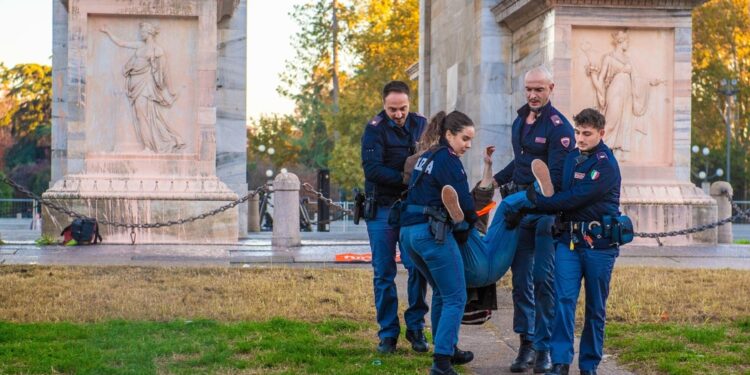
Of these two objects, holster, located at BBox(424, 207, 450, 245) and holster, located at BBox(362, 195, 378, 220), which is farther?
holster, located at BBox(362, 195, 378, 220)

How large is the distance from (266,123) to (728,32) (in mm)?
25045

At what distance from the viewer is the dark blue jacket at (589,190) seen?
8.15 metres

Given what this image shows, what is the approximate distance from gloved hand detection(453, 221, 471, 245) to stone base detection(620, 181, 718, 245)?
1383 cm

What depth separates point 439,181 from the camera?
824cm

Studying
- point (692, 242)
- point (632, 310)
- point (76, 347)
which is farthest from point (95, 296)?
point (692, 242)

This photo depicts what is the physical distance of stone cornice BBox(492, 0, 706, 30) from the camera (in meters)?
22.1

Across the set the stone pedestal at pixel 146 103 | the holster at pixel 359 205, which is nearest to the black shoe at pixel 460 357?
the holster at pixel 359 205

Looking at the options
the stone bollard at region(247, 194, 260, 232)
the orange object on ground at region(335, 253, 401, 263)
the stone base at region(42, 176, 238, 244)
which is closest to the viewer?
the orange object on ground at region(335, 253, 401, 263)

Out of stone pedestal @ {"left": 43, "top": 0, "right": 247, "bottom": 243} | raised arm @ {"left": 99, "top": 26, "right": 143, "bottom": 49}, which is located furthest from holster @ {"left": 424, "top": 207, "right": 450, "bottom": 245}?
raised arm @ {"left": 99, "top": 26, "right": 143, "bottom": 49}

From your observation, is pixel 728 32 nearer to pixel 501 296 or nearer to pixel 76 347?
pixel 501 296

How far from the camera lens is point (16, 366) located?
843 cm

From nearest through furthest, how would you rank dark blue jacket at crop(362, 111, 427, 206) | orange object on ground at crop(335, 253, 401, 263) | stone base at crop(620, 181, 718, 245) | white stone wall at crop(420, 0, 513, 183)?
dark blue jacket at crop(362, 111, 427, 206) < orange object on ground at crop(335, 253, 401, 263) < stone base at crop(620, 181, 718, 245) < white stone wall at crop(420, 0, 513, 183)

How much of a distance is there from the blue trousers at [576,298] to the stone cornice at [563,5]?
1444 centimetres

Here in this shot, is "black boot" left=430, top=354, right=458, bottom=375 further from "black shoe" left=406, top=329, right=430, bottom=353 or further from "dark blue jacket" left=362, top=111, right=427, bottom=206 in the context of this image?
"dark blue jacket" left=362, top=111, right=427, bottom=206
